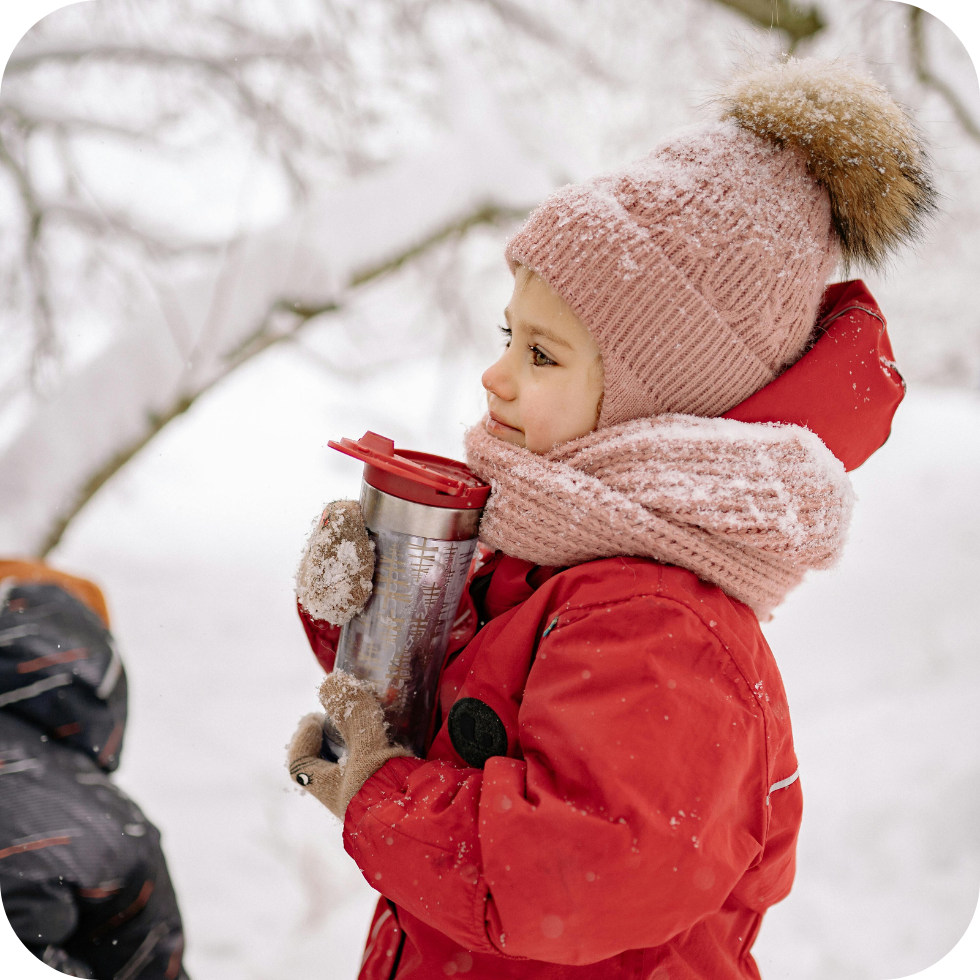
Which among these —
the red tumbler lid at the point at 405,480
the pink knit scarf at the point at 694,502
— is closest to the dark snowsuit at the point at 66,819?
the red tumbler lid at the point at 405,480

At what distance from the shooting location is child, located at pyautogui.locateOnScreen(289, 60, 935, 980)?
570 millimetres

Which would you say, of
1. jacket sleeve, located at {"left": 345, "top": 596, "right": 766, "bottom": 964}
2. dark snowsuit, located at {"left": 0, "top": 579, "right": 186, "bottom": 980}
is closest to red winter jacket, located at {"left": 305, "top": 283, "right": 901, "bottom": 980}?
jacket sleeve, located at {"left": 345, "top": 596, "right": 766, "bottom": 964}

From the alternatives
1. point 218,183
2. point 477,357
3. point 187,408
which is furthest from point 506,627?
point 477,357

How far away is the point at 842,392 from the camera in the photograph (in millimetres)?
716

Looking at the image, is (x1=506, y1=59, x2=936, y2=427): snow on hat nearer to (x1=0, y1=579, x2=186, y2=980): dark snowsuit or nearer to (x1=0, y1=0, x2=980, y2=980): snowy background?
(x1=0, y1=0, x2=980, y2=980): snowy background

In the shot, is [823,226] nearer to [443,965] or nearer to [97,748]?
[443,965]

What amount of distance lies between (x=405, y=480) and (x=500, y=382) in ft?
0.56

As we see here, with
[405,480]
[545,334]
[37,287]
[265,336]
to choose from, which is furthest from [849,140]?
[37,287]

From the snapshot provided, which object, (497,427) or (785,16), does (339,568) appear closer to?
(497,427)

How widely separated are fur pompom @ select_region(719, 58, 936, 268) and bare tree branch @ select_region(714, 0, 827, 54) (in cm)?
73

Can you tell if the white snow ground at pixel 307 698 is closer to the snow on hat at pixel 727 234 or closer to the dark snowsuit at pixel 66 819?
the dark snowsuit at pixel 66 819

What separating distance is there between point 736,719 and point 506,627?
24cm

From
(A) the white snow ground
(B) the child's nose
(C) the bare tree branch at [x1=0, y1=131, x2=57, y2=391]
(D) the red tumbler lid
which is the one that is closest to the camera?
(D) the red tumbler lid

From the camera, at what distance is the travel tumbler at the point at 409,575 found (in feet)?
2.26
